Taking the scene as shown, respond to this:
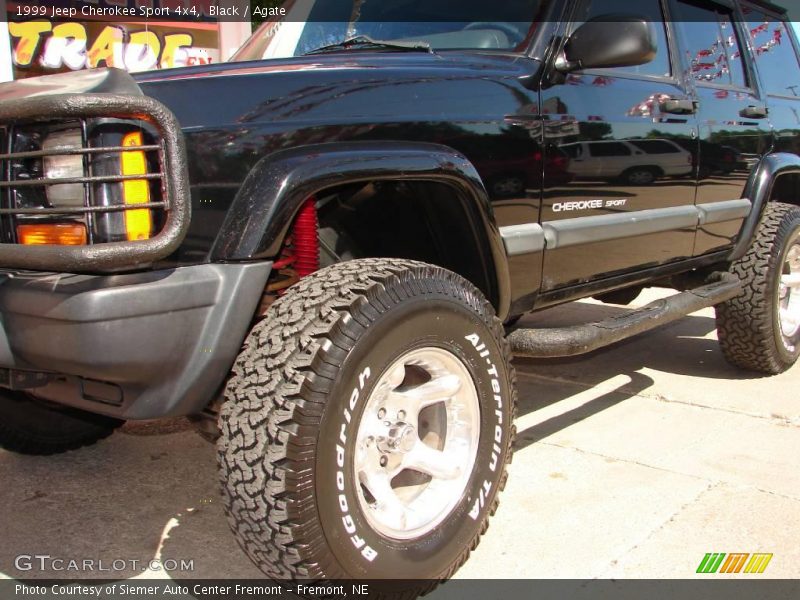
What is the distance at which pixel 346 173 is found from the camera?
7.00 ft

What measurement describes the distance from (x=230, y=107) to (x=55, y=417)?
6.00ft

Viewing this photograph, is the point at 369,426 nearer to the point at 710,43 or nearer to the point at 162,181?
the point at 162,181

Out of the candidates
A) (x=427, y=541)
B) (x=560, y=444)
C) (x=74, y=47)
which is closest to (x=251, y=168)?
(x=427, y=541)

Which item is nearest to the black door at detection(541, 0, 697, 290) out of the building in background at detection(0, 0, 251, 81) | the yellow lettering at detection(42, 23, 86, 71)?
the building in background at detection(0, 0, 251, 81)

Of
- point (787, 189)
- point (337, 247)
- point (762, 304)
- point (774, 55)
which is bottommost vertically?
point (762, 304)

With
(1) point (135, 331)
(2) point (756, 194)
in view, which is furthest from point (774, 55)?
(1) point (135, 331)

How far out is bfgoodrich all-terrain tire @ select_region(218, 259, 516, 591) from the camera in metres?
1.97

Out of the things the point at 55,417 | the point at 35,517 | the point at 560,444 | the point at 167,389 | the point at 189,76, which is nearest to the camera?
the point at 167,389

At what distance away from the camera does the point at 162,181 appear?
1.89 m

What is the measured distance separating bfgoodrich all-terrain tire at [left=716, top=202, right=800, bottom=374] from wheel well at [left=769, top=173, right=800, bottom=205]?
30 centimetres

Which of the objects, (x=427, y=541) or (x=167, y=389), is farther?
(x=427, y=541)

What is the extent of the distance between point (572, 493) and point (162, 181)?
200 centimetres

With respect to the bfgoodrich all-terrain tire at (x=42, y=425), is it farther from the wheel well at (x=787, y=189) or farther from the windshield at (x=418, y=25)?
the wheel well at (x=787, y=189)

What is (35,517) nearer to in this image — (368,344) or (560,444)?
(368,344)
